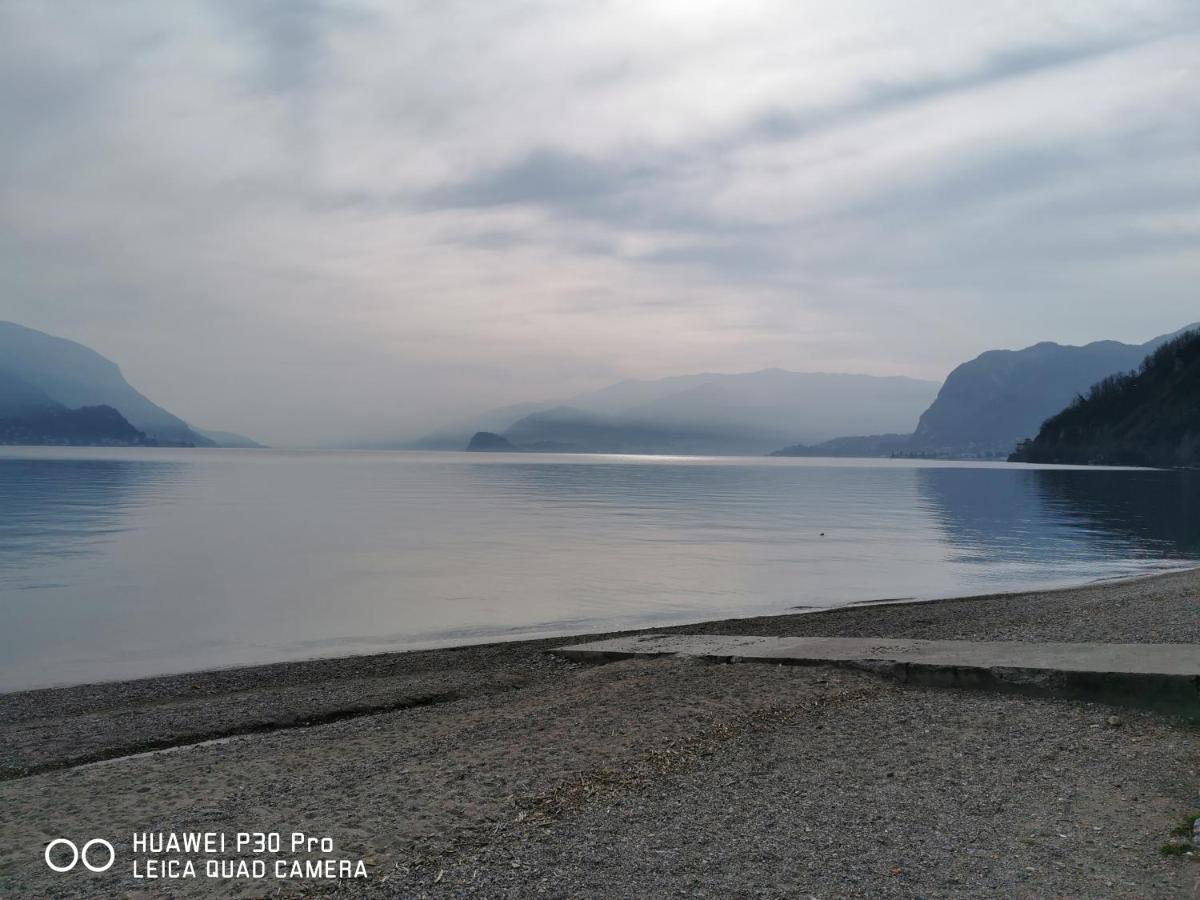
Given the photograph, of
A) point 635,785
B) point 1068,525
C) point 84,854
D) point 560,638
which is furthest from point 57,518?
point 1068,525

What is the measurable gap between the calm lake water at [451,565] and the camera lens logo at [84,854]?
11.6m

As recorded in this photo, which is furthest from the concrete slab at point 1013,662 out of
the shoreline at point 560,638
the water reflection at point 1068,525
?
the water reflection at point 1068,525

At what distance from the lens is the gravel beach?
674 cm

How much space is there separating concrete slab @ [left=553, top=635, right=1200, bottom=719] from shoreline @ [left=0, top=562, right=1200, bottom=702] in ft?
15.9

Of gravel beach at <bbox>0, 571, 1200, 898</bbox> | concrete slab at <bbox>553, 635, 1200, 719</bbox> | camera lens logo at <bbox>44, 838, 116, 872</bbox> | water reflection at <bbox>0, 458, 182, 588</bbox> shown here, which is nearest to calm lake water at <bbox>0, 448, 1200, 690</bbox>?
water reflection at <bbox>0, 458, 182, 588</bbox>

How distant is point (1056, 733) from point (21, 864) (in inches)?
413

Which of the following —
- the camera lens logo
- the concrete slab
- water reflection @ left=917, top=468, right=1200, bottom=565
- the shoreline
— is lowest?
water reflection @ left=917, top=468, right=1200, bottom=565

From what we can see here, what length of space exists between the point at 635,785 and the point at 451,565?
93.9ft

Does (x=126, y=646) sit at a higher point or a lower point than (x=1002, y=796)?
lower

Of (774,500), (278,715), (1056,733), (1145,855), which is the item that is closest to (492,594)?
(278,715)

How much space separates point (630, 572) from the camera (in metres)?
34.0

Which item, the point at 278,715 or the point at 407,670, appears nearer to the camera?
the point at 278,715

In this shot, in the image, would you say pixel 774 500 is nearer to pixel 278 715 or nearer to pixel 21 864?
pixel 278 715

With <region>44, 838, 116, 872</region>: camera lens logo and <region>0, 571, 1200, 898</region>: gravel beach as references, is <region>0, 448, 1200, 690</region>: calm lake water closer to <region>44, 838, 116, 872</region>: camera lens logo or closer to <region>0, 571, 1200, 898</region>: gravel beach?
<region>0, 571, 1200, 898</region>: gravel beach
